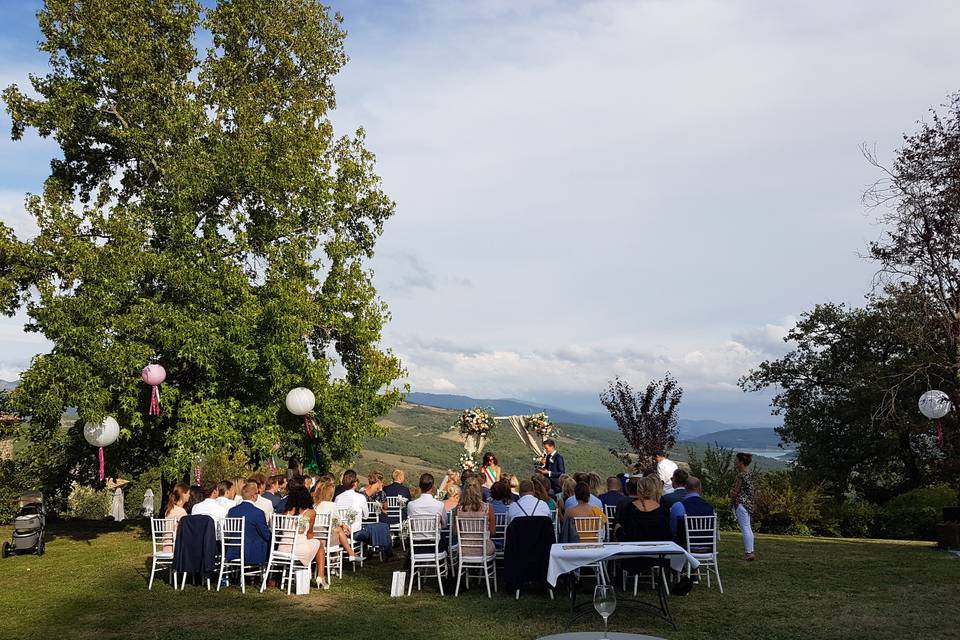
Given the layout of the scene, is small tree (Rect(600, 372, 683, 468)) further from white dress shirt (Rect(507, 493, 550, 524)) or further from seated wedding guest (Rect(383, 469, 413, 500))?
white dress shirt (Rect(507, 493, 550, 524))

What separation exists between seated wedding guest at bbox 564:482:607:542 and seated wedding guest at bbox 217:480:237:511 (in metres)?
4.61

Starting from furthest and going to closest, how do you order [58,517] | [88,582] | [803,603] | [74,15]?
1. [58,517]
2. [74,15]
3. [88,582]
4. [803,603]

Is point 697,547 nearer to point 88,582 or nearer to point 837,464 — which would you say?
point 88,582

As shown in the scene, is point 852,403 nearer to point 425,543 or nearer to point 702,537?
point 702,537

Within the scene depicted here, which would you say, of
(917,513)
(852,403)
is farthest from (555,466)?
(852,403)

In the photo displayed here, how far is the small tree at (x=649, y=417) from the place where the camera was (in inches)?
697

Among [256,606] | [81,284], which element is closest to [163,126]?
[81,284]

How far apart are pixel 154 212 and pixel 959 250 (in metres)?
16.1

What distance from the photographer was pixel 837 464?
76.6 ft

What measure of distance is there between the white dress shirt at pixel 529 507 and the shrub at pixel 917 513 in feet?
37.3

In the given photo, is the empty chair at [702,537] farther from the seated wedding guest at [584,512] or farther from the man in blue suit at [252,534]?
the man in blue suit at [252,534]

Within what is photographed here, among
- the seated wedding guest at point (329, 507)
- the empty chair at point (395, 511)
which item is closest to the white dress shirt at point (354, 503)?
the seated wedding guest at point (329, 507)

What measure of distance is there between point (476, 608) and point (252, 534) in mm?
3207

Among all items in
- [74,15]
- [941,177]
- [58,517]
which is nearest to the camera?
[941,177]
